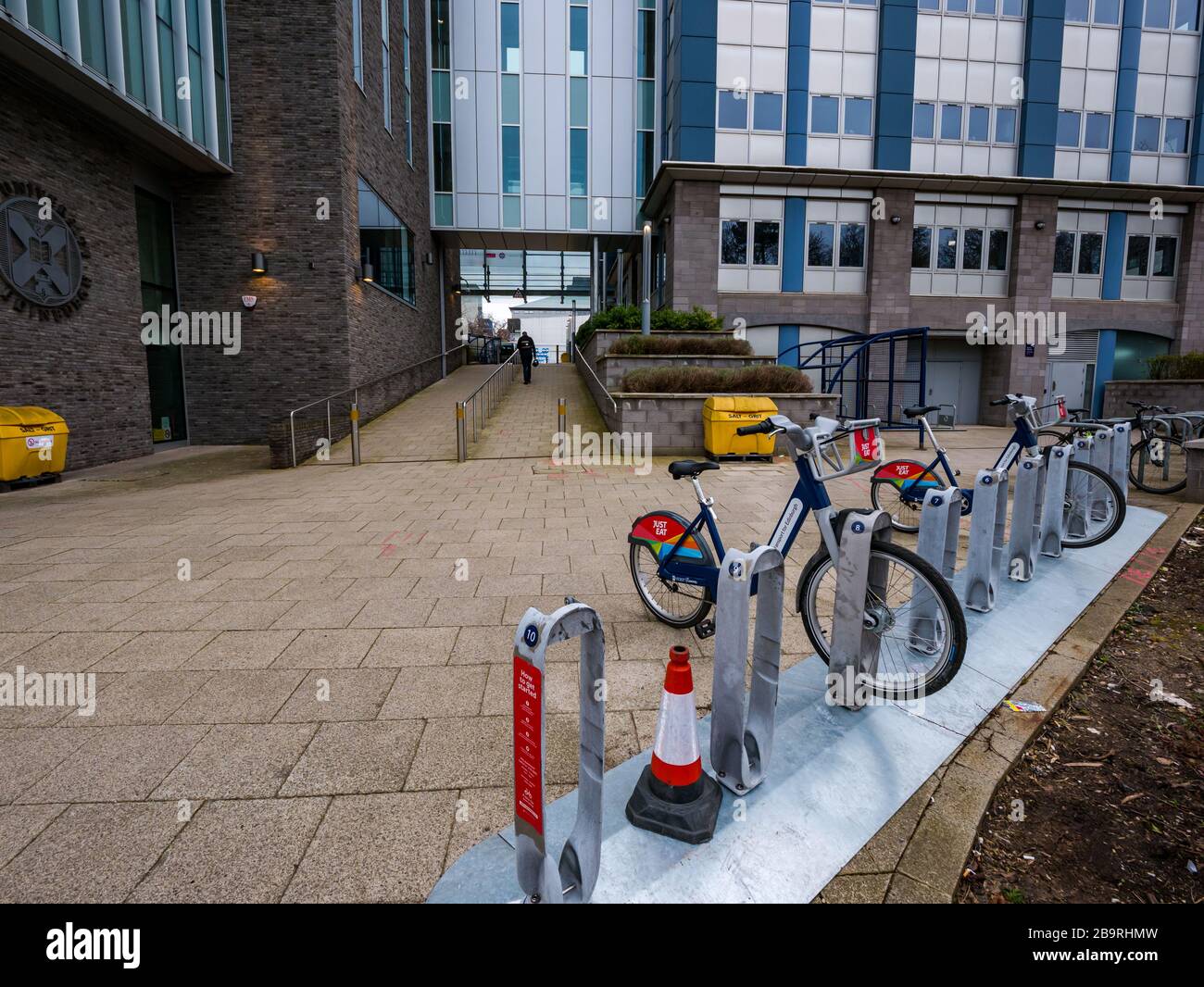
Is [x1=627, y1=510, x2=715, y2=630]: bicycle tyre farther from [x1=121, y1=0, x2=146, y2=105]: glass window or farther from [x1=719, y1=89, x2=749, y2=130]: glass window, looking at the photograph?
[x1=719, y1=89, x2=749, y2=130]: glass window

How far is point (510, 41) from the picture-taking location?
25.1m

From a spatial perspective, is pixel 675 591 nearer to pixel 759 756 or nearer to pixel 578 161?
pixel 759 756

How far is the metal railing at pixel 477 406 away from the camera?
12.5m

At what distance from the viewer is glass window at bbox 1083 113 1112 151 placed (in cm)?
2322

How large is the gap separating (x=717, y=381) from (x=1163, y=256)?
21.8 m

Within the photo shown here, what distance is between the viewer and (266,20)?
50.1 feet

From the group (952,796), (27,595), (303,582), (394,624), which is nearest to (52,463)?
(27,595)

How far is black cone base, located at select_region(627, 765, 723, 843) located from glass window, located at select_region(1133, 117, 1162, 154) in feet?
101

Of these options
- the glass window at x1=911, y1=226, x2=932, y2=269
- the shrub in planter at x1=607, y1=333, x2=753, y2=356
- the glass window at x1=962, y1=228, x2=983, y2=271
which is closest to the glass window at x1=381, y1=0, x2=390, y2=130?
the shrub in planter at x1=607, y1=333, x2=753, y2=356

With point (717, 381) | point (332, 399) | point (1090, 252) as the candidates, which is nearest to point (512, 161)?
point (332, 399)

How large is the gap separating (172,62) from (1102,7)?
28806 mm

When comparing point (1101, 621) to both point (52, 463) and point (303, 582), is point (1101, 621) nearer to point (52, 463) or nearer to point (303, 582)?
point (303, 582)

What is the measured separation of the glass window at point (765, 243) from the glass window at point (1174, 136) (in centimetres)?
1477
